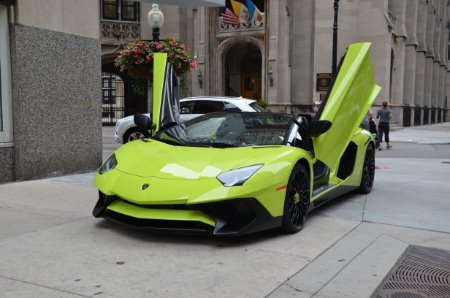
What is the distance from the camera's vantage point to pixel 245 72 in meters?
32.3

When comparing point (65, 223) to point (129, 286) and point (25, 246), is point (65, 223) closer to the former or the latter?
point (25, 246)

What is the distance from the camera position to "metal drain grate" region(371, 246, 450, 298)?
11.6 ft

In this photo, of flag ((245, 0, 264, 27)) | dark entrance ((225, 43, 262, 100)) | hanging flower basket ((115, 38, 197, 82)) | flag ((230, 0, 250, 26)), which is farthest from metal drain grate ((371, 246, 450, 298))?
dark entrance ((225, 43, 262, 100))

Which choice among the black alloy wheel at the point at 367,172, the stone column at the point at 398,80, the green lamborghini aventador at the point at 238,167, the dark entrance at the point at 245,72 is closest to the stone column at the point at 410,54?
the stone column at the point at 398,80

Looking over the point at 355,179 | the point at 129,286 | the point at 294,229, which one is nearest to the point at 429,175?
the point at 355,179

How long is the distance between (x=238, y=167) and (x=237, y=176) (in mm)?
131

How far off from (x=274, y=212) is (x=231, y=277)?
1058 mm

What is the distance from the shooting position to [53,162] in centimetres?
829

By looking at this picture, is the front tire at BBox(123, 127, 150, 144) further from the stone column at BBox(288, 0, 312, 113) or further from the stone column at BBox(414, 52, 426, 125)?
the stone column at BBox(414, 52, 426, 125)

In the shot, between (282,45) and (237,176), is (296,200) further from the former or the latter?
(282,45)

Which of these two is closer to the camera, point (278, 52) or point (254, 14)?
point (278, 52)

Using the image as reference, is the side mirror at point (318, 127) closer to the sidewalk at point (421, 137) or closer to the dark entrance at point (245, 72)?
the sidewalk at point (421, 137)

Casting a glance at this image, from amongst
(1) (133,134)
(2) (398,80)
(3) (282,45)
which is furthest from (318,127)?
(2) (398,80)

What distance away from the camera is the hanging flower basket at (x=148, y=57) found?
1359 centimetres
